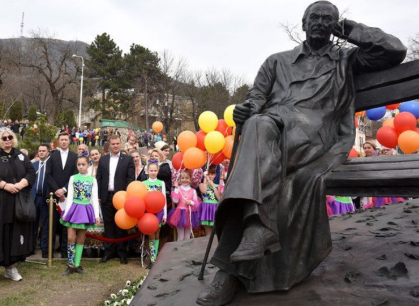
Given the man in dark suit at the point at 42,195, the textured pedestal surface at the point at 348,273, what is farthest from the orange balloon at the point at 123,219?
the textured pedestal surface at the point at 348,273

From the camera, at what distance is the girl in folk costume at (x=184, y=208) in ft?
21.6

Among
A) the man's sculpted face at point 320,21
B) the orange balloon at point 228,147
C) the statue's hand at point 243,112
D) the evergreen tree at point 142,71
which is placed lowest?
the orange balloon at point 228,147

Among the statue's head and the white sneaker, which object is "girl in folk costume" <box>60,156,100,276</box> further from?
the statue's head

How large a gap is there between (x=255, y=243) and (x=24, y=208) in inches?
169

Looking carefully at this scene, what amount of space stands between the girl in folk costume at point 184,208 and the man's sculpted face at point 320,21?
13.1 ft

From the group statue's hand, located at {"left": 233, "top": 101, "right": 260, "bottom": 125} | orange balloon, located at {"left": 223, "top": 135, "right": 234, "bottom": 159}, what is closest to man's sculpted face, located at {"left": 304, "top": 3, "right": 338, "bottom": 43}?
statue's hand, located at {"left": 233, "top": 101, "right": 260, "bottom": 125}

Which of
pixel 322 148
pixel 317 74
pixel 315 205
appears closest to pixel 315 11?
pixel 317 74

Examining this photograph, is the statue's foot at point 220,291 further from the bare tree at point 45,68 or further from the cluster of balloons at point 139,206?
the bare tree at point 45,68

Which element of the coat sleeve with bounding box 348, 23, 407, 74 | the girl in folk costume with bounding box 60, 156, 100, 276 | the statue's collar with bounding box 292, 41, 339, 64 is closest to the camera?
the coat sleeve with bounding box 348, 23, 407, 74

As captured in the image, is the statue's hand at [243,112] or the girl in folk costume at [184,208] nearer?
the statue's hand at [243,112]

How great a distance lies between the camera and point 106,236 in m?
6.69

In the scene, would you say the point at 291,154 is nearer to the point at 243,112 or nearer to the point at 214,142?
the point at 243,112

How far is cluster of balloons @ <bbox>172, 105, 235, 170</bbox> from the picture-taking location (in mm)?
6344

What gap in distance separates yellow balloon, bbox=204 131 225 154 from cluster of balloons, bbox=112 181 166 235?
1.06 m
